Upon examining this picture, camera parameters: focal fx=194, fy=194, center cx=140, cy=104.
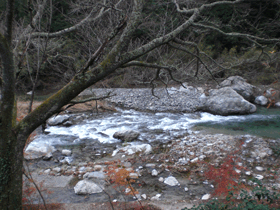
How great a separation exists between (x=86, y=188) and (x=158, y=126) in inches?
201

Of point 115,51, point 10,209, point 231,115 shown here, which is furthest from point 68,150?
point 231,115

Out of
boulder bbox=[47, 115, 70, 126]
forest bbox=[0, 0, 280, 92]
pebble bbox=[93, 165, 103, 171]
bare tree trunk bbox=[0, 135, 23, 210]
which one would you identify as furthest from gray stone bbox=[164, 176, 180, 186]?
boulder bbox=[47, 115, 70, 126]

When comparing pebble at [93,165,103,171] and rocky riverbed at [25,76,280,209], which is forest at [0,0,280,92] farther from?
pebble at [93,165,103,171]

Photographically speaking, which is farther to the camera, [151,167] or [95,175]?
[151,167]

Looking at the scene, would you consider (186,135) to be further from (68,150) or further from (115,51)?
(115,51)

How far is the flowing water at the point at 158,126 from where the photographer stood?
25.1ft

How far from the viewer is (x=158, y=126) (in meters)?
8.92

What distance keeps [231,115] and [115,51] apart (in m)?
9.64

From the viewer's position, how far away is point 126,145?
689 centimetres

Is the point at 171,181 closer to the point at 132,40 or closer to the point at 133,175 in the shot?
the point at 133,175

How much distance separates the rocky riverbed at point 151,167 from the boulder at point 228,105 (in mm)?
3375

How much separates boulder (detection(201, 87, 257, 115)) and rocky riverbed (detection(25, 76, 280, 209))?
11.1ft

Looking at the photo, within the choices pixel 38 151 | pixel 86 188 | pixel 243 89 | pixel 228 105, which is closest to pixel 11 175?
pixel 86 188

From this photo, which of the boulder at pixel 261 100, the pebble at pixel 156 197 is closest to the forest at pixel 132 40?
the pebble at pixel 156 197
